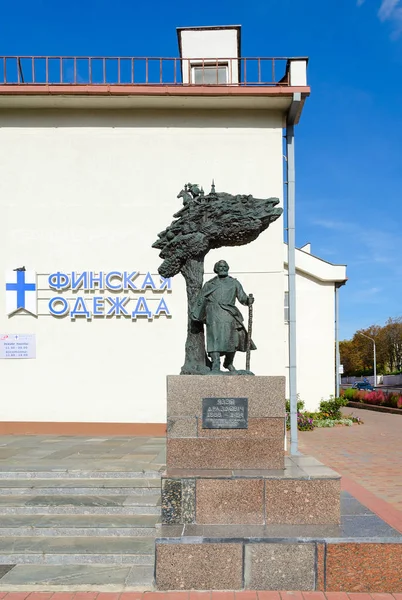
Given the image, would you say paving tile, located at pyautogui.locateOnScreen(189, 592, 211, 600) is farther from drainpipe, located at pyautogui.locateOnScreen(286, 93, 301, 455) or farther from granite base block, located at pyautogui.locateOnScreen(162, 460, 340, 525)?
drainpipe, located at pyautogui.locateOnScreen(286, 93, 301, 455)

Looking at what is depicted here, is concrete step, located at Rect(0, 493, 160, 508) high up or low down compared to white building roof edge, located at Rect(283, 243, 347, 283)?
down

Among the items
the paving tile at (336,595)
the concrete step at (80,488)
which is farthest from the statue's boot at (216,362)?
the paving tile at (336,595)

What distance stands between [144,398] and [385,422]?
12860 mm

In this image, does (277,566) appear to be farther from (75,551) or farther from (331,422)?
(331,422)

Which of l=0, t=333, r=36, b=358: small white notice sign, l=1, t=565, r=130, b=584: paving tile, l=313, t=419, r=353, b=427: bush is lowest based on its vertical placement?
l=313, t=419, r=353, b=427: bush

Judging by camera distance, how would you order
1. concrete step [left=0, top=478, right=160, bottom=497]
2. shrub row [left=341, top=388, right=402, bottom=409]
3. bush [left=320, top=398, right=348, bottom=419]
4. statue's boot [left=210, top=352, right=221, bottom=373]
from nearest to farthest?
statue's boot [left=210, top=352, right=221, bottom=373]
concrete step [left=0, top=478, right=160, bottom=497]
bush [left=320, top=398, right=348, bottom=419]
shrub row [left=341, top=388, right=402, bottom=409]

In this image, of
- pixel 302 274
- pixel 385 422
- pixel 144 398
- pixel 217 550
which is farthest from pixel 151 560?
pixel 385 422

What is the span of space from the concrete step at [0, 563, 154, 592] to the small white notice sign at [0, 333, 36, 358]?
23.9 ft

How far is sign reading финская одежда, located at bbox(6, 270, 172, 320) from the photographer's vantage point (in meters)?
11.6

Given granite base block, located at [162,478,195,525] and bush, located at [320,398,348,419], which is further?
bush, located at [320,398,348,419]

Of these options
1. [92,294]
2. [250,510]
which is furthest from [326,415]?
[250,510]

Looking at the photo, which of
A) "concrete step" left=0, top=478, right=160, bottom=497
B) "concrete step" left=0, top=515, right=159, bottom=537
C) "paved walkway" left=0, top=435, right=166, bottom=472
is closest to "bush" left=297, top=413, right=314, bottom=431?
"paved walkway" left=0, top=435, right=166, bottom=472

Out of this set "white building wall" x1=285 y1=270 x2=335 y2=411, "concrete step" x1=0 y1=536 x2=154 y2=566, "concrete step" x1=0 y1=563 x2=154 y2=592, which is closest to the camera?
"concrete step" x1=0 y1=563 x2=154 y2=592

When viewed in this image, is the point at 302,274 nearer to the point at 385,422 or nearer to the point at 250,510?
the point at 385,422
